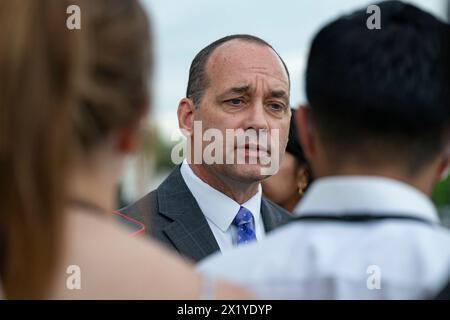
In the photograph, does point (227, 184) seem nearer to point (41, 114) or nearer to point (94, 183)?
point (94, 183)

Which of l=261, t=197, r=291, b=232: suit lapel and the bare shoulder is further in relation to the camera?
l=261, t=197, r=291, b=232: suit lapel

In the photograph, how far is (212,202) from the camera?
363 cm

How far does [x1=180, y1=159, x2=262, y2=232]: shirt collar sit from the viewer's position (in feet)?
11.8

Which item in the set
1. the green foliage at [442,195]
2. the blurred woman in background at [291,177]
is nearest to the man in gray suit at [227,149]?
the blurred woman in background at [291,177]

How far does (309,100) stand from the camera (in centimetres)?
190

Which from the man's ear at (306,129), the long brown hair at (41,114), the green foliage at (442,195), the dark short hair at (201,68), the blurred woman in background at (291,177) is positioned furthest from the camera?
the green foliage at (442,195)

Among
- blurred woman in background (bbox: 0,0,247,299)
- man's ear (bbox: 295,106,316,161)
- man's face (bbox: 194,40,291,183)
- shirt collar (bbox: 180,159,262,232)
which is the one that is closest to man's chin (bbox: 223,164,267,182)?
man's face (bbox: 194,40,291,183)

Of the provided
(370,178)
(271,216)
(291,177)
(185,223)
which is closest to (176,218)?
(185,223)

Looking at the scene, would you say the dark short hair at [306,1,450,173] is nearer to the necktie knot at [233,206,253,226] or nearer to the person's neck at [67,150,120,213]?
the person's neck at [67,150,120,213]

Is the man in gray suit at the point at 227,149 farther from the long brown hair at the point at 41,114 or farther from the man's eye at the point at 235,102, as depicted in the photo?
the long brown hair at the point at 41,114

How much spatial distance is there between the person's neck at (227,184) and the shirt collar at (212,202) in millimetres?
27

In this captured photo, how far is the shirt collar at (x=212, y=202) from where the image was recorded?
3.60 m

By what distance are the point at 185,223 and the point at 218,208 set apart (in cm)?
21
